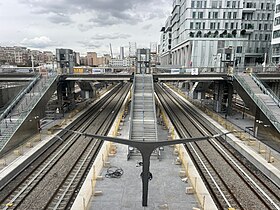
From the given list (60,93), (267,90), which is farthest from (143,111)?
(60,93)

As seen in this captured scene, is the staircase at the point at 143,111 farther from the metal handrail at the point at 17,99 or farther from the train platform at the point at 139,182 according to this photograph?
the metal handrail at the point at 17,99

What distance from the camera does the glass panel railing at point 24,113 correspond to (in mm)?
18969

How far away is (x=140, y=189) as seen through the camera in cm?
1369

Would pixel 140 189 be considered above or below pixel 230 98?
below

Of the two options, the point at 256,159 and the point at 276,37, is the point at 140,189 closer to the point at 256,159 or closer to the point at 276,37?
the point at 256,159

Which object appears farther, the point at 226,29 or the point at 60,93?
the point at 226,29

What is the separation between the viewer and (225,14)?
6806 cm

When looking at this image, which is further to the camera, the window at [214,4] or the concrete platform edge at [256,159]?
the window at [214,4]

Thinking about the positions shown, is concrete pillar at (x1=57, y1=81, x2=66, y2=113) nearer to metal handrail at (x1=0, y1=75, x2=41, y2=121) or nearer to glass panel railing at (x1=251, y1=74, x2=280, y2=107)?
metal handrail at (x1=0, y1=75, x2=41, y2=121)

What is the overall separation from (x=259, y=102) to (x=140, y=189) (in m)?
16.1

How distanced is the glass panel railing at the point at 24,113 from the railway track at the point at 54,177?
3.14 meters

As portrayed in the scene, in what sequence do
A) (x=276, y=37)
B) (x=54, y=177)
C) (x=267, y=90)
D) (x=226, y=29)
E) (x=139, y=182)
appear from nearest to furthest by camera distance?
(x=139, y=182) → (x=54, y=177) → (x=267, y=90) → (x=276, y=37) → (x=226, y=29)

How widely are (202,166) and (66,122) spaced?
734 inches

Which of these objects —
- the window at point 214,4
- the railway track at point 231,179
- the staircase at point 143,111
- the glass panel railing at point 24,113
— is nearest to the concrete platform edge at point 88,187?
the staircase at point 143,111
